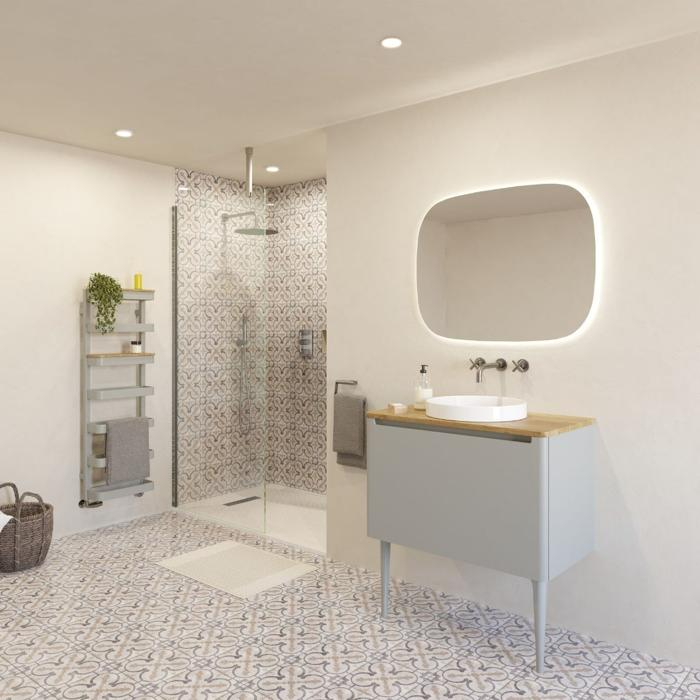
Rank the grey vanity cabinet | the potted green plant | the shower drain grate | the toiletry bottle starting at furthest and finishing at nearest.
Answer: the shower drain grate → the potted green plant → the toiletry bottle → the grey vanity cabinet

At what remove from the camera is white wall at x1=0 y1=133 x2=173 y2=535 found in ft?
12.8

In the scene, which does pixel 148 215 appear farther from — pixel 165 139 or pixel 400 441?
pixel 400 441

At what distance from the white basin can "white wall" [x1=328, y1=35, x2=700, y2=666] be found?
89mm

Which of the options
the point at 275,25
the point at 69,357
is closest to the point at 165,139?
the point at 69,357

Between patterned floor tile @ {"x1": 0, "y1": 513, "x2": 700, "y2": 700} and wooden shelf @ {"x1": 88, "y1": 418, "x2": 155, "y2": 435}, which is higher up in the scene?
wooden shelf @ {"x1": 88, "y1": 418, "x2": 155, "y2": 435}

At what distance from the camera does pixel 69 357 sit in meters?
4.18

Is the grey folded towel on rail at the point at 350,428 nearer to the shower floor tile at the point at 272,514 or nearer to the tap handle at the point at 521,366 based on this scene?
the shower floor tile at the point at 272,514

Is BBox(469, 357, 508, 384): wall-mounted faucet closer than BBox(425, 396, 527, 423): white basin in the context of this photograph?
No

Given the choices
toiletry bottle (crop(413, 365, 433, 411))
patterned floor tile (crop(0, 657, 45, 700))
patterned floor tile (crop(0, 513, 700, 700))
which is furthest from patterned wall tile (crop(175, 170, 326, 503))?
patterned floor tile (crop(0, 657, 45, 700))

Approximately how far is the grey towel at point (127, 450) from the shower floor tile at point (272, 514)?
0.51 meters

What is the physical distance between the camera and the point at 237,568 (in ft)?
11.8

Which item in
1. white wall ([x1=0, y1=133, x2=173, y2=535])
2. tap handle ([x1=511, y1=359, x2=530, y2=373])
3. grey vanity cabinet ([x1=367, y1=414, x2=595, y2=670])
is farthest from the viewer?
white wall ([x1=0, y1=133, x2=173, y2=535])

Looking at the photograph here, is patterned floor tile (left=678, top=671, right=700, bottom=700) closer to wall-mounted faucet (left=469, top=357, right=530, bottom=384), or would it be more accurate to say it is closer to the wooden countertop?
the wooden countertop

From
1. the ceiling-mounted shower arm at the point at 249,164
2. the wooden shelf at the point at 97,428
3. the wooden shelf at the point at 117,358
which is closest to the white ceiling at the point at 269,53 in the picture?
the ceiling-mounted shower arm at the point at 249,164
